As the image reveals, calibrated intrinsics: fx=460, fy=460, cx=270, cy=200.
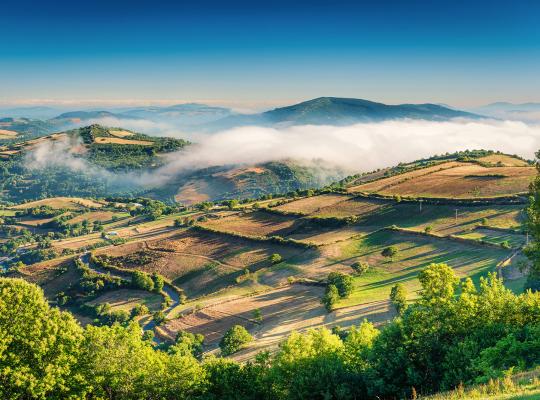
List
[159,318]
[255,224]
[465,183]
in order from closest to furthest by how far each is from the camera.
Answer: [159,318]
[465,183]
[255,224]

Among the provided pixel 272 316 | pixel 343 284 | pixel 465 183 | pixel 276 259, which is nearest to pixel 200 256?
pixel 276 259

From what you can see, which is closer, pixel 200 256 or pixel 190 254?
pixel 200 256

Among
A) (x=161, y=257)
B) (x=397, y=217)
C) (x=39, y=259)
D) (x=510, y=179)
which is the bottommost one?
(x=39, y=259)

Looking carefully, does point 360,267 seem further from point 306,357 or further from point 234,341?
point 306,357

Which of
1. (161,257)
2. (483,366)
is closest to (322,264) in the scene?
(161,257)

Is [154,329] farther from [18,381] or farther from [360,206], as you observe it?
[360,206]

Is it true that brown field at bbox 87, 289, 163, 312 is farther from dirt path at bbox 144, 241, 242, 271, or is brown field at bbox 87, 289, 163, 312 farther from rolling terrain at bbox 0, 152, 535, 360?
dirt path at bbox 144, 241, 242, 271
